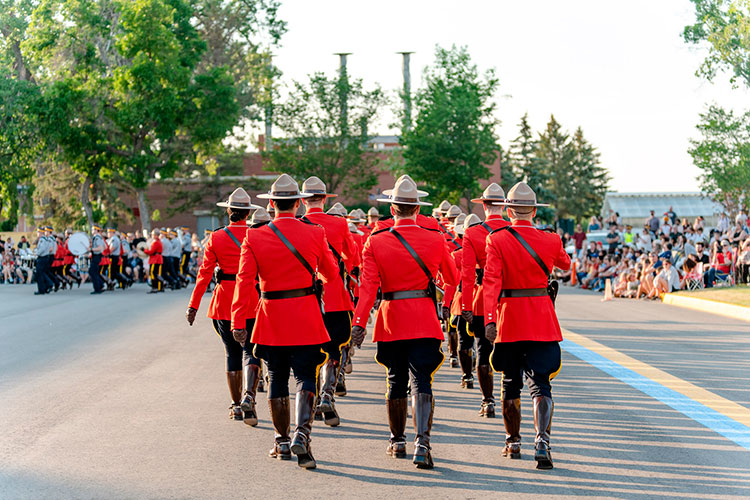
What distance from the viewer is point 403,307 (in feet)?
23.4

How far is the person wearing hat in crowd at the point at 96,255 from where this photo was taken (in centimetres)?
2866

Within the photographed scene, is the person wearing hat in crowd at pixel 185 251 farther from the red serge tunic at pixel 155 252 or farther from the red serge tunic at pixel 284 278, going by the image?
the red serge tunic at pixel 284 278

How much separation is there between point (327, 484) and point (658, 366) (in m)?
6.93

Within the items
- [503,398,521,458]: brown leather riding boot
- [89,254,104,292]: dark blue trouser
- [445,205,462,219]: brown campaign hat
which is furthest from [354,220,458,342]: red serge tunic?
[89,254,104,292]: dark blue trouser

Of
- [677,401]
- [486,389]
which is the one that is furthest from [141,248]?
[677,401]

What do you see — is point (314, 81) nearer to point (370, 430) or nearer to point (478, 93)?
point (478, 93)

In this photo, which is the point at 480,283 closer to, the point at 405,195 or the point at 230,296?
the point at 405,195

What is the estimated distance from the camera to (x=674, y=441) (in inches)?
304

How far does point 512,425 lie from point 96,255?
80.8ft

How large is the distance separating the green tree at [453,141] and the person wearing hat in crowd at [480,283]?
1755 inches

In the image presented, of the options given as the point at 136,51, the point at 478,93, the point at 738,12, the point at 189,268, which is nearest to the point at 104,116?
the point at 136,51

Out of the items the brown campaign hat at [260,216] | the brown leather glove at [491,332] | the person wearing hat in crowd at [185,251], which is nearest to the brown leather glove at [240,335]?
the brown leather glove at [491,332]

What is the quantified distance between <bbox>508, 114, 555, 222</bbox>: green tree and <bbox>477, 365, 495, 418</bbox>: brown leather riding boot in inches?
2988

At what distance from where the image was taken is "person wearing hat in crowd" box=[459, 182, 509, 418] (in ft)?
28.6
